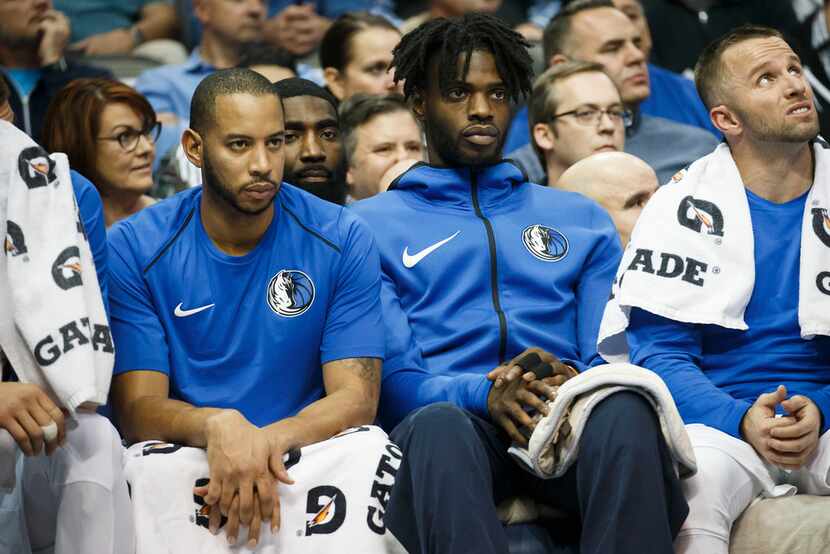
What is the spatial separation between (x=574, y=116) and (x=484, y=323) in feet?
A: 5.88

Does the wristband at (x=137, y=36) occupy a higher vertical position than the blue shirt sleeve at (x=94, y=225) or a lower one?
lower

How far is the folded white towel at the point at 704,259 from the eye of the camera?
3.79 m

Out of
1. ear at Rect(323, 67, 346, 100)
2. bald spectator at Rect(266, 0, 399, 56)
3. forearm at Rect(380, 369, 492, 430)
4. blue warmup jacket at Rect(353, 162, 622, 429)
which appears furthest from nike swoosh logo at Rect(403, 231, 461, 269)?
bald spectator at Rect(266, 0, 399, 56)

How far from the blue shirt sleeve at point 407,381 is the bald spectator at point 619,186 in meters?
1.07

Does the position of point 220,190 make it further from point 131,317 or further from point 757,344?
point 757,344

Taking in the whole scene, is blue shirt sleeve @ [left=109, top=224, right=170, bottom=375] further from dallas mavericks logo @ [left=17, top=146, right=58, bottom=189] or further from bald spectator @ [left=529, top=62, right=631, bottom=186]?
bald spectator @ [left=529, top=62, right=631, bottom=186]

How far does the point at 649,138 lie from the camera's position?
6.05 meters

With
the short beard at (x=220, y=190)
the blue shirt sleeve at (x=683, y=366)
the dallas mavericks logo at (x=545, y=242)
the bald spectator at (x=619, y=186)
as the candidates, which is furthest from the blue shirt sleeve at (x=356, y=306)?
the bald spectator at (x=619, y=186)

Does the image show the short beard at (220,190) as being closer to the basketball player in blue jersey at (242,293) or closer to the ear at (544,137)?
the basketball player in blue jersey at (242,293)

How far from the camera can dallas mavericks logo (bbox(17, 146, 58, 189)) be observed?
3518mm

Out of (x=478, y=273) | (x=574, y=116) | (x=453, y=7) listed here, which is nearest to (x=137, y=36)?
(x=453, y=7)

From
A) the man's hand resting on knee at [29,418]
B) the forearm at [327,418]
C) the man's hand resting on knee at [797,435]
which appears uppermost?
the man's hand resting on knee at [29,418]

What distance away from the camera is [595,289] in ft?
13.5

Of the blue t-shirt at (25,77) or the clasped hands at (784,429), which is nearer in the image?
the clasped hands at (784,429)
